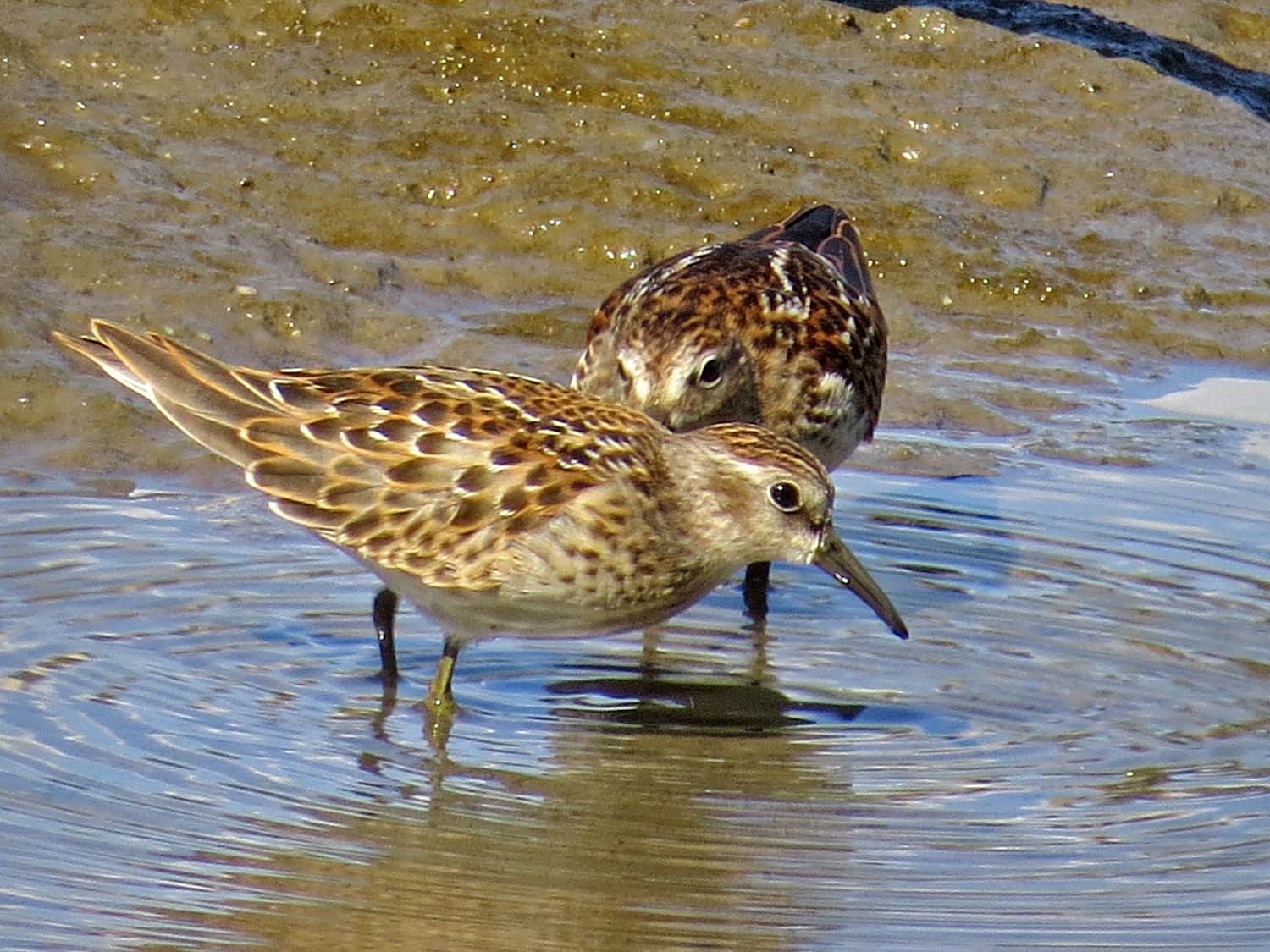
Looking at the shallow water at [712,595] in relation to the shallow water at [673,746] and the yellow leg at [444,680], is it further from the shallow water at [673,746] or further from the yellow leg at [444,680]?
the yellow leg at [444,680]

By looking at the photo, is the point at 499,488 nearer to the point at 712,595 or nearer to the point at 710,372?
the point at 710,372

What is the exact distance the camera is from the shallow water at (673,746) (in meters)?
5.43

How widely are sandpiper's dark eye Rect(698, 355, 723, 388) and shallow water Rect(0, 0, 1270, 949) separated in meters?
0.81

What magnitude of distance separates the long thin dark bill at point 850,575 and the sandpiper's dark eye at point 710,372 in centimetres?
120

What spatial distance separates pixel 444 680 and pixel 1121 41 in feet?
26.0

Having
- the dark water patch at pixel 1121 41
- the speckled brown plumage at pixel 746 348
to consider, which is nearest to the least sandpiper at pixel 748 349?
the speckled brown plumage at pixel 746 348

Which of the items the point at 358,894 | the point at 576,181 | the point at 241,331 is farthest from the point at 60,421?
the point at 358,894

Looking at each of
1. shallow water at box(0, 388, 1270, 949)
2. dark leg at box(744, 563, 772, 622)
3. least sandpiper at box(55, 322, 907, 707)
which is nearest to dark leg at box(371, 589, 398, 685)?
shallow water at box(0, 388, 1270, 949)

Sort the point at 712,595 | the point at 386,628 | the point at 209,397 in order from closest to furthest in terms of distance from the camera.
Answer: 1. the point at 209,397
2. the point at 386,628
3. the point at 712,595

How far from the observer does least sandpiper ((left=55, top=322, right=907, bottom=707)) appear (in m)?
6.65

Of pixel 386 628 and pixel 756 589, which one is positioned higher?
pixel 386 628

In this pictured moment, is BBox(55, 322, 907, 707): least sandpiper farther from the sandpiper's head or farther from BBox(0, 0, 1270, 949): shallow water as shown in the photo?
BBox(0, 0, 1270, 949): shallow water

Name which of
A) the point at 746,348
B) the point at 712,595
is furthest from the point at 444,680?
the point at 746,348

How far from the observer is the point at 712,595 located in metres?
8.51
